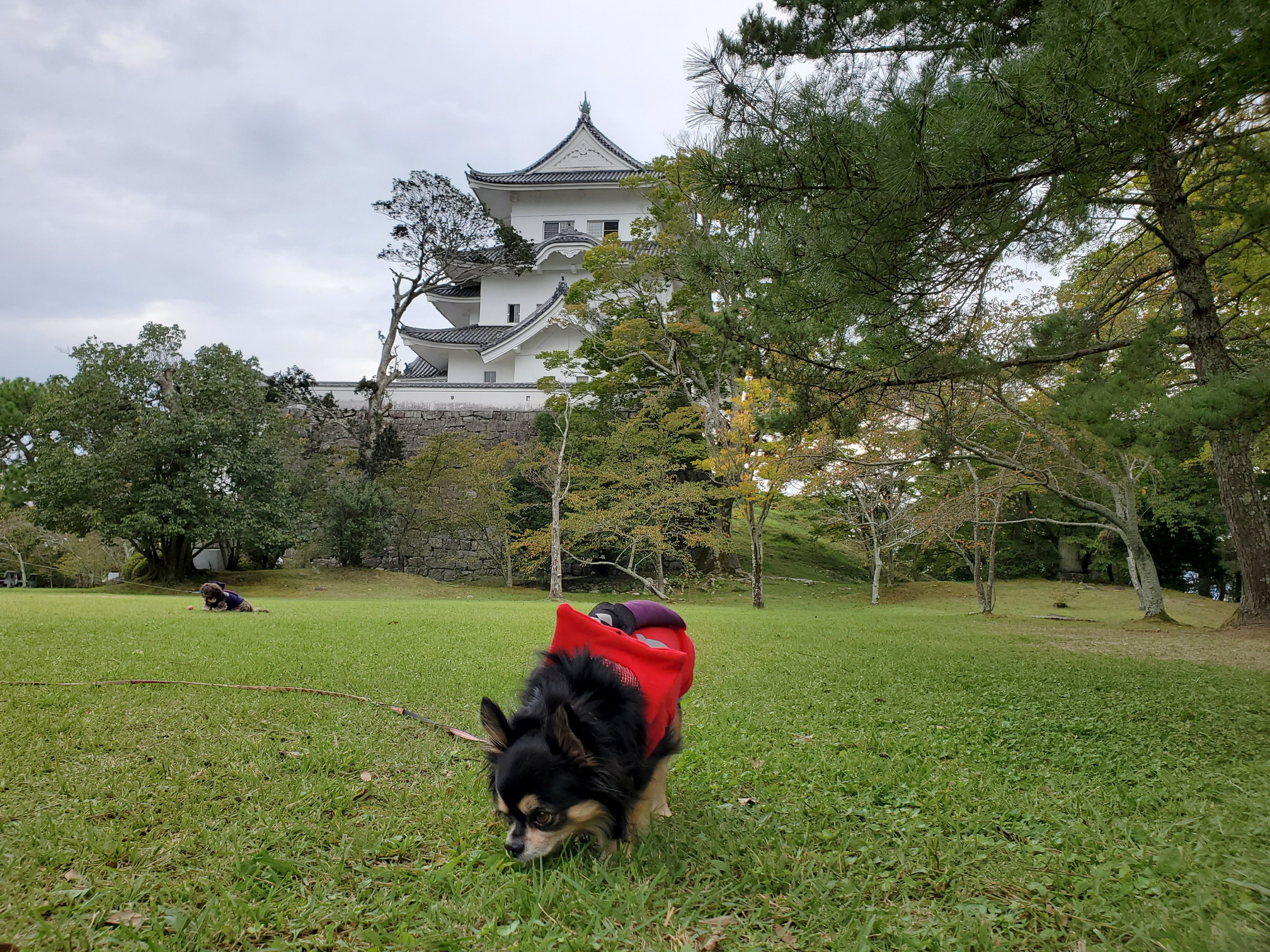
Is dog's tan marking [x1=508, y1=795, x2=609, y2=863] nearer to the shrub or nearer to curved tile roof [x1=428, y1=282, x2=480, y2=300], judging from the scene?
the shrub

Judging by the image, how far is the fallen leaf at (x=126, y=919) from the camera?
→ 147 centimetres

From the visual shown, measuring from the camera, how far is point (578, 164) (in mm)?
24688

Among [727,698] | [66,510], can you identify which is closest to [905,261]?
[727,698]

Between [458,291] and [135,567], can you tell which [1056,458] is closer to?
[458,291]

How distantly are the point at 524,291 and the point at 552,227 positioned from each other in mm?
2775

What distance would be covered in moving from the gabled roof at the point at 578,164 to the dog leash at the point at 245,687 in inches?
891

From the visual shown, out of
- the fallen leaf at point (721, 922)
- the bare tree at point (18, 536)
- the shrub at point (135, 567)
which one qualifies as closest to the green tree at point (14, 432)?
the bare tree at point (18, 536)

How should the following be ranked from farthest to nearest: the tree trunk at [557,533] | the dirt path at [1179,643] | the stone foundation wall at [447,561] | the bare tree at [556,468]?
the stone foundation wall at [447,561]
the bare tree at [556,468]
the tree trunk at [557,533]
the dirt path at [1179,643]

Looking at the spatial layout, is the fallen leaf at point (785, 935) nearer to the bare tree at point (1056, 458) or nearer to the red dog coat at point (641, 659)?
the red dog coat at point (641, 659)

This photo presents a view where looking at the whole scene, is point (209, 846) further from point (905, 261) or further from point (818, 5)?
point (818, 5)

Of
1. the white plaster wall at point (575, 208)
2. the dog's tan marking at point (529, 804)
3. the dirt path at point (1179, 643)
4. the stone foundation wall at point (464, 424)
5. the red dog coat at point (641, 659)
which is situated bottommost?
the dirt path at point (1179, 643)

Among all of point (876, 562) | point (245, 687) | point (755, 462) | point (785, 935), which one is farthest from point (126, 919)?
point (876, 562)

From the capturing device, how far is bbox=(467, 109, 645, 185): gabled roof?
23.7 metres

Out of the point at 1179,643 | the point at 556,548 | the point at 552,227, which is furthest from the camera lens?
the point at 552,227
